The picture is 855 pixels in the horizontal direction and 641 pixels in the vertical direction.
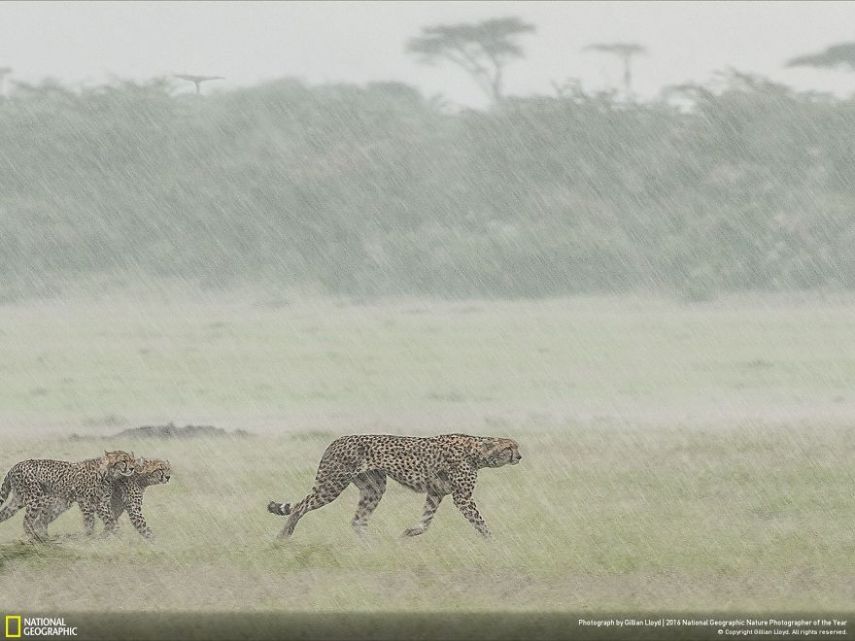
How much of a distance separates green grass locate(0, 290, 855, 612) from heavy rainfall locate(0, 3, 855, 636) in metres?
0.05

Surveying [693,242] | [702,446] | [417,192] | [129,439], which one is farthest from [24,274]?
[702,446]

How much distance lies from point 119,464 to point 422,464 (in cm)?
205

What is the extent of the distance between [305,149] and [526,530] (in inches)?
1760

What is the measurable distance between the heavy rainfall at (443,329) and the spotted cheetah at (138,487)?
18 cm

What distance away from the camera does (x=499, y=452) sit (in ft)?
36.7

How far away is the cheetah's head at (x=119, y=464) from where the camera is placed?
11.8 m

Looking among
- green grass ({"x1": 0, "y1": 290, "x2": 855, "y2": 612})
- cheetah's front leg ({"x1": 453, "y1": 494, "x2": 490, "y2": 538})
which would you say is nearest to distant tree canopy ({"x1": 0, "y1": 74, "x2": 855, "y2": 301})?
green grass ({"x1": 0, "y1": 290, "x2": 855, "y2": 612})

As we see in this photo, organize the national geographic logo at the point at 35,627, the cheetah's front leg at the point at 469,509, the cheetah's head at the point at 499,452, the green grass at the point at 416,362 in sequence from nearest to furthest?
the national geographic logo at the point at 35,627 → the cheetah's head at the point at 499,452 → the cheetah's front leg at the point at 469,509 → the green grass at the point at 416,362

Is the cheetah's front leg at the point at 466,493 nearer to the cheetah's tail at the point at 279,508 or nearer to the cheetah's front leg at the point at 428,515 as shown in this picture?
the cheetah's front leg at the point at 428,515

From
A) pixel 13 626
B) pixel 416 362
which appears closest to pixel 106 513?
pixel 13 626

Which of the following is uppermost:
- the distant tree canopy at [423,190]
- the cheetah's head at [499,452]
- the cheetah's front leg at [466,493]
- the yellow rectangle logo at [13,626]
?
the cheetah's head at [499,452]

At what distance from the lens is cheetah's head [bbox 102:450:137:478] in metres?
11.8

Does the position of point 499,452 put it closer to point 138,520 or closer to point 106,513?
point 138,520

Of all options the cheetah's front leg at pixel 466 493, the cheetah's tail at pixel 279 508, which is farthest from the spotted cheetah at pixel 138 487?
the cheetah's front leg at pixel 466 493
